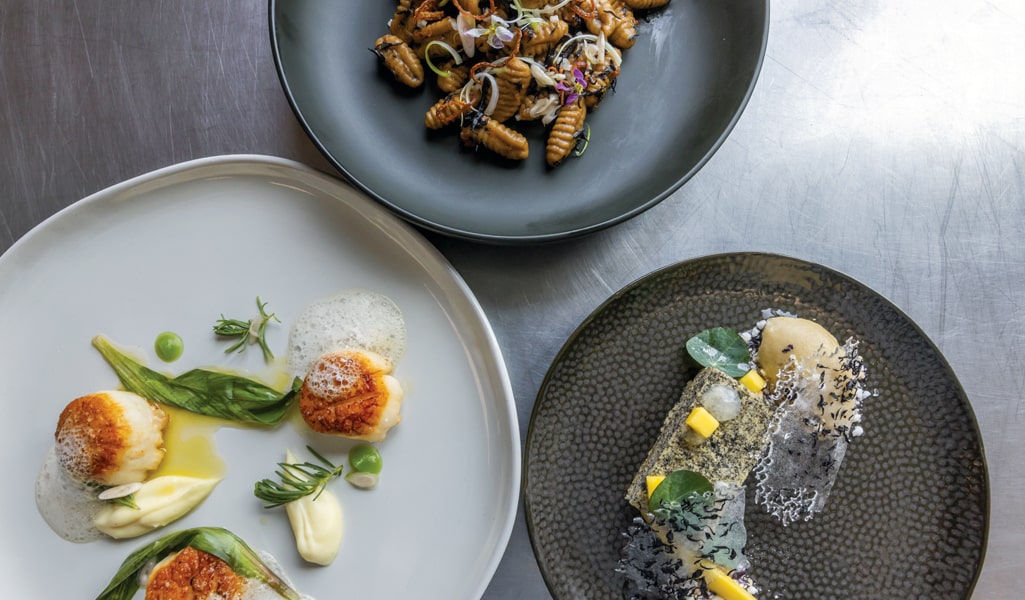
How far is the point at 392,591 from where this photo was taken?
141cm

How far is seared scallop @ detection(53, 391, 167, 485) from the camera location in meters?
1.34

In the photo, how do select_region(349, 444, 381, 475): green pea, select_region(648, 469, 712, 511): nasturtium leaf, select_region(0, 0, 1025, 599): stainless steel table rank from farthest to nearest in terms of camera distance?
select_region(0, 0, 1025, 599): stainless steel table
select_region(349, 444, 381, 475): green pea
select_region(648, 469, 712, 511): nasturtium leaf

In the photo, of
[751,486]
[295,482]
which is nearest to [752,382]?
[751,486]

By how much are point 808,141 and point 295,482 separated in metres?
1.38

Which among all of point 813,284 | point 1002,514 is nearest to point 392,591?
point 813,284

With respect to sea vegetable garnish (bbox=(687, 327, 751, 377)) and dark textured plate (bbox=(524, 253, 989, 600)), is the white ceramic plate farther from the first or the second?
sea vegetable garnish (bbox=(687, 327, 751, 377))

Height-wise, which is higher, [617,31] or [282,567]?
→ [617,31]

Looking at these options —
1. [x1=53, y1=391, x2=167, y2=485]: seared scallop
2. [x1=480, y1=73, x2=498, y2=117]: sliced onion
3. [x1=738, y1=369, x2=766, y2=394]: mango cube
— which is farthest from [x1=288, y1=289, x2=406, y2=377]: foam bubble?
[x1=738, y1=369, x2=766, y2=394]: mango cube

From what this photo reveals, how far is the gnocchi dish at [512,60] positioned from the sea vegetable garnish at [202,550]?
0.97 m

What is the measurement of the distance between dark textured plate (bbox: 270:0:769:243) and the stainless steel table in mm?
161

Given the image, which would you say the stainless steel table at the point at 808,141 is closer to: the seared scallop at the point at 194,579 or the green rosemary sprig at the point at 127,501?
the green rosemary sprig at the point at 127,501

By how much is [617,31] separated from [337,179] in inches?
26.1

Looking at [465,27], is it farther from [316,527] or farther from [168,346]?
[316,527]

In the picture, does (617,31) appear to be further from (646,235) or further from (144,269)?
(144,269)
